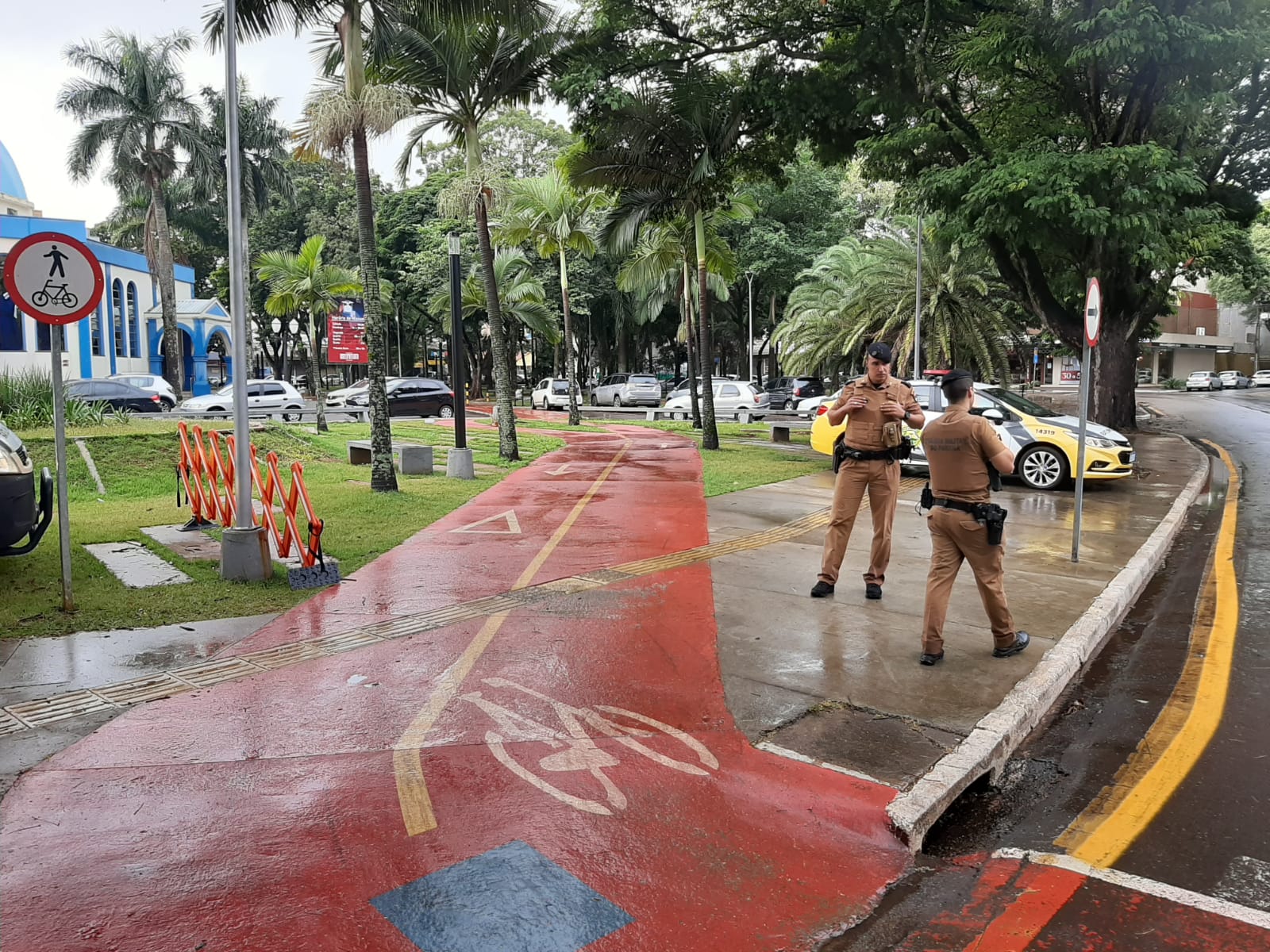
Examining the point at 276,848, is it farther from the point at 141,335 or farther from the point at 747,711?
the point at 141,335

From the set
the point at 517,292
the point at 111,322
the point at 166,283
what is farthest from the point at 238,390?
the point at 111,322

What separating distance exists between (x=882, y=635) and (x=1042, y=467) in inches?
335

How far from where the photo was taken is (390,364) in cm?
6109

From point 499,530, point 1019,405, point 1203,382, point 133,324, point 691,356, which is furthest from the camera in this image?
point 1203,382

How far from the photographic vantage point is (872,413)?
7.16 m

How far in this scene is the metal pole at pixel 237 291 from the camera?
8.03 meters

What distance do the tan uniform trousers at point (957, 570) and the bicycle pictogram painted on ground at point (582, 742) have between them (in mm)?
1926

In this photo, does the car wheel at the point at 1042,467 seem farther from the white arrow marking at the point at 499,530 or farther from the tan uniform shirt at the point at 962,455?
the tan uniform shirt at the point at 962,455

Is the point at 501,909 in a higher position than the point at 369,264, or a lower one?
lower

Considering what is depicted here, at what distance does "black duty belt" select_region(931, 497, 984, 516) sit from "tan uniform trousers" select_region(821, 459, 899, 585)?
1.39m

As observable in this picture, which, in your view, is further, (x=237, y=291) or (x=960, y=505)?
(x=237, y=291)

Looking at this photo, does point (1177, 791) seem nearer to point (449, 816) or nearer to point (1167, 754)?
point (1167, 754)

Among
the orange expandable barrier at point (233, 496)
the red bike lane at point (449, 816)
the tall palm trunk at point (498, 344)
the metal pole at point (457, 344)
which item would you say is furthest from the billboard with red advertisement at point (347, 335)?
the red bike lane at point (449, 816)

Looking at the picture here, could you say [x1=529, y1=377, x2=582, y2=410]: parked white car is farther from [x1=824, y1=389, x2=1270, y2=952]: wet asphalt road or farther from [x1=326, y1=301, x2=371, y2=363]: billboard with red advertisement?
[x1=824, y1=389, x2=1270, y2=952]: wet asphalt road
